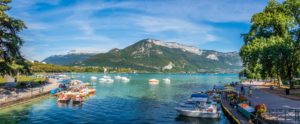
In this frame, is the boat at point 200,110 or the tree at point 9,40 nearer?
the boat at point 200,110

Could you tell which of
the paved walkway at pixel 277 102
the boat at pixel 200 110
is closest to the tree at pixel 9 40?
the boat at pixel 200 110

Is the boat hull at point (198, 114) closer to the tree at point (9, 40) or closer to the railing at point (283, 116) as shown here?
the railing at point (283, 116)

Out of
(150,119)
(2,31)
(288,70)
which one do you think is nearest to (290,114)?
(150,119)

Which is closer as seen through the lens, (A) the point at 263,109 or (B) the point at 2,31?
(A) the point at 263,109

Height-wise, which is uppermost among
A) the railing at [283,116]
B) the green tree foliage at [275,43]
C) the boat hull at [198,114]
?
the green tree foliage at [275,43]

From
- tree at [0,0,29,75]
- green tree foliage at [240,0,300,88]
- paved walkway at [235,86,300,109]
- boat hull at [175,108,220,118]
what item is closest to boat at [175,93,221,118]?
boat hull at [175,108,220,118]

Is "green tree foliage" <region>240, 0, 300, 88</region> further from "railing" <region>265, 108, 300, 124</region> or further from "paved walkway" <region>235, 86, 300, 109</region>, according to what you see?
"railing" <region>265, 108, 300, 124</region>

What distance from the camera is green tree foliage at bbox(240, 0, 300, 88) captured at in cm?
5019

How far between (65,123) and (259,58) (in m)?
36.3

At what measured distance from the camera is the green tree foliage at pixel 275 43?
50188mm

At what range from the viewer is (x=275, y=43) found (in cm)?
5059

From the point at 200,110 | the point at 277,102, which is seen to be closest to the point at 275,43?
the point at 277,102

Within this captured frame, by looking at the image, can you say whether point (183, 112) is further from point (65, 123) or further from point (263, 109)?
point (65, 123)

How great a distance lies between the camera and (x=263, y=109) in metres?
30.2
